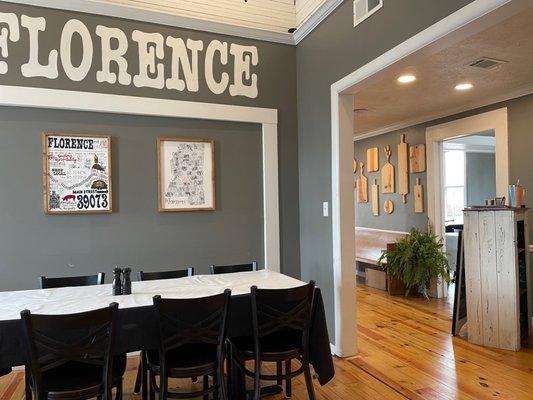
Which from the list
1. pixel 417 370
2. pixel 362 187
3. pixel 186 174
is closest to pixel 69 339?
pixel 186 174

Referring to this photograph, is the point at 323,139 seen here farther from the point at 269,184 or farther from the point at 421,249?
the point at 421,249

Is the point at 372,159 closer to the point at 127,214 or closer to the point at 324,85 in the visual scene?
the point at 324,85

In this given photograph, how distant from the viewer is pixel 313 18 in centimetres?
363

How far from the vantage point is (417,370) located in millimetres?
3057

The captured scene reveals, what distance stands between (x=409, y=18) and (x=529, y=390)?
2.68 m

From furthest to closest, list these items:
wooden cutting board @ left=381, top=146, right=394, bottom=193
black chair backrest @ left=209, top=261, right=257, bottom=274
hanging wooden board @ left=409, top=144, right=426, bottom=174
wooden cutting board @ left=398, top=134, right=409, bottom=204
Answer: wooden cutting board @ left=381, top=146, right=394, bottom=193
wooden cutting board @ left=398, top=134, right=409, bottom=204
hanging wooden board @ left=409, top=144, right=426, bottom=174
black chair backrest @ left=209, top=261, right=257, bottom=274

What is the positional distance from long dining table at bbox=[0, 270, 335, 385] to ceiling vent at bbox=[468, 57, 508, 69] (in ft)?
8.24

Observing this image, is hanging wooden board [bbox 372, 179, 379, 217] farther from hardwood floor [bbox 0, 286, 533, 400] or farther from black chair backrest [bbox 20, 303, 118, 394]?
black chair backrest [bbox 20, 303, 118, 394]

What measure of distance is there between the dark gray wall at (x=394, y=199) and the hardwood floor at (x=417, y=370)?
190 cm

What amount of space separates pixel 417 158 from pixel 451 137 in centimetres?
60

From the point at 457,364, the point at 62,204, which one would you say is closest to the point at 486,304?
the point at 457,364

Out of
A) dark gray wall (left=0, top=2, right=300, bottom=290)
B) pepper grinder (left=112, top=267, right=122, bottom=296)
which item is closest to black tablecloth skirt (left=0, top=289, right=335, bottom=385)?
pepper grinder (left=112, top=267, right=122, bottom=296)

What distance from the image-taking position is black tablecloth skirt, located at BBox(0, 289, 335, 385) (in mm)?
1856

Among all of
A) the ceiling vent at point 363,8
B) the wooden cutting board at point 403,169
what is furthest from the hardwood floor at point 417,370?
the ceiling vent at point 363,8
